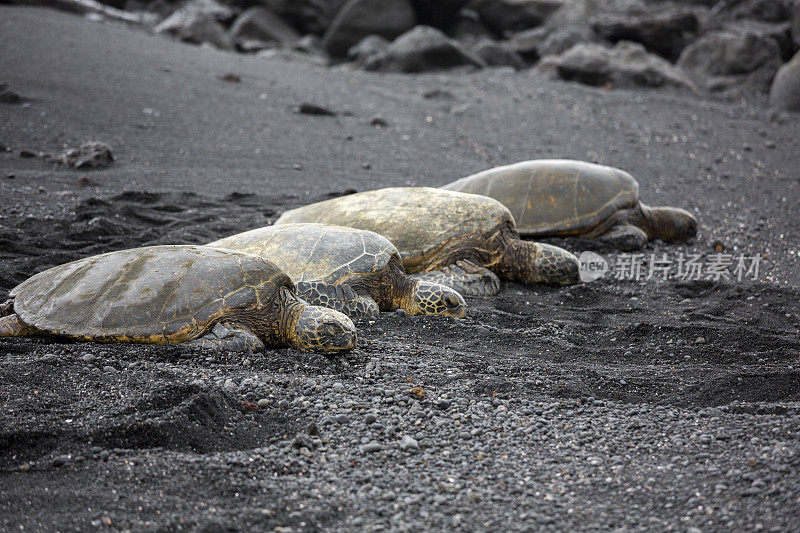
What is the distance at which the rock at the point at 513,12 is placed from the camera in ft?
73.4

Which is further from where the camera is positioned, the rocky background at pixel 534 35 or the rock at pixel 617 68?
the rocky background at pixel 534 35

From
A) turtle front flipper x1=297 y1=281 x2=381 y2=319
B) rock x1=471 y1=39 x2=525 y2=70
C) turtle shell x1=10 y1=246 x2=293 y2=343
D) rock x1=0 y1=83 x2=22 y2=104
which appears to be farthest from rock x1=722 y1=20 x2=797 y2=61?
turtle shell x1=10 y1=246 x2=293 y2=343

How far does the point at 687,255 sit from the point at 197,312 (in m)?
4.67

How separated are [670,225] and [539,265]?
7.19 ft

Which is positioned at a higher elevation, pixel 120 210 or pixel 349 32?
pixel 349 32

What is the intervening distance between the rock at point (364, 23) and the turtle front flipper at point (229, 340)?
18.6 meters

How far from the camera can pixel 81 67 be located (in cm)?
1026

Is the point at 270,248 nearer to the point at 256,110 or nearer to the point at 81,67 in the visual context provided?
the point at 256,110

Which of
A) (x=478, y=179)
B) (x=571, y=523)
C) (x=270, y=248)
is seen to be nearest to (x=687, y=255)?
(x=478, y=179)

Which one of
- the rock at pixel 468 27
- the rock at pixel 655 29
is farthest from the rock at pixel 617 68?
the rock at pixel 468 27

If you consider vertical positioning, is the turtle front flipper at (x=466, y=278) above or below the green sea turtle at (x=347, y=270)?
below

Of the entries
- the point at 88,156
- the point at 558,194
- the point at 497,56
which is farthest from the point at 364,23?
the point at 558,194

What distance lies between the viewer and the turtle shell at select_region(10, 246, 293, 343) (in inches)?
142

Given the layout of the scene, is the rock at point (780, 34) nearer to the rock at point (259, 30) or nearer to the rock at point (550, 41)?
the rock at point (550, 41)
